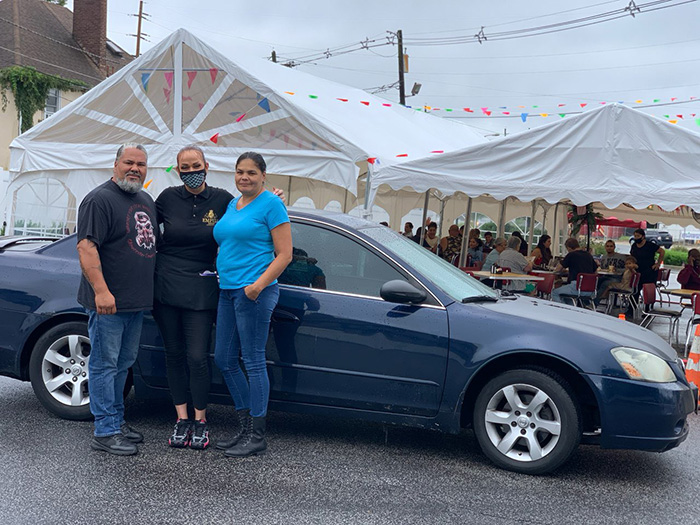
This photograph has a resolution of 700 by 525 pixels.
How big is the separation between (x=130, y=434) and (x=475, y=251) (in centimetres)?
1280

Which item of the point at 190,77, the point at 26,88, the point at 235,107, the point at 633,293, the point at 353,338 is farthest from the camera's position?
the point at 26,88

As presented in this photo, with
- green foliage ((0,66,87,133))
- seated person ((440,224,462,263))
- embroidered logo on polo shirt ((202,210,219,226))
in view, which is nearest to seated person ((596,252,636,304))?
seated person ((440,224,462,263))

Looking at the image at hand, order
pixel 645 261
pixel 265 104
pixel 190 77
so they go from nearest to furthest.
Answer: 1. pixel 265 104
2. pixel 190 77
3. pixel 645 261

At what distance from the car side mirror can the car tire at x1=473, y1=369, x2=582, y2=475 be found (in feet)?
2.14

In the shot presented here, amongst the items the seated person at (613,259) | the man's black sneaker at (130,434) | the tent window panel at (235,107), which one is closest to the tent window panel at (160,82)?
the tent window panel at (235,107)

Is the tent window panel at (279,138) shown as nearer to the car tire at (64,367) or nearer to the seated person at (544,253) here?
the car tire at (64,367)

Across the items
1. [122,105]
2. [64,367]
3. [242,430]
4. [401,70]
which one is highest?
[401,70]

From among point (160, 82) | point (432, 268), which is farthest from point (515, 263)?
point (432, 268)

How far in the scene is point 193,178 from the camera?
459 centimetres

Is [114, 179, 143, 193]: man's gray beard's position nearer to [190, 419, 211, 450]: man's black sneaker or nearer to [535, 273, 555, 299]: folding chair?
[190, 419, 211, 450]: man's black sneaker

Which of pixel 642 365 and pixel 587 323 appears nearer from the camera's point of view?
pixel 642 365

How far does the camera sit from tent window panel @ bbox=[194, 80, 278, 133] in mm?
11828

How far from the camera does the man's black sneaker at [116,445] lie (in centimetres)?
448

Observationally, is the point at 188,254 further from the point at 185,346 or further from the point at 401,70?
the point at 401,70
